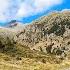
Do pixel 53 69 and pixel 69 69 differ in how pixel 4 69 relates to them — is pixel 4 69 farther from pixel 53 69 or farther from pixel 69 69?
pixel 69 69

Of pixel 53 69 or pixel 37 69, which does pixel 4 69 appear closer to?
pixel 37 69

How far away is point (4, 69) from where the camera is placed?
5588 centimetres

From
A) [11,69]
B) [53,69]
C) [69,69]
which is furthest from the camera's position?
[11,69]

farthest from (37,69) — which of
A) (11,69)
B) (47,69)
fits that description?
(11,69)

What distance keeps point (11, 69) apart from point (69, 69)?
55.6 feet

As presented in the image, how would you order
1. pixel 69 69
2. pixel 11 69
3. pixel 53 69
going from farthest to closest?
pixel 11 69 < pixel 53 69 < pixel 69 69

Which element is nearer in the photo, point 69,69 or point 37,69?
point 69,69

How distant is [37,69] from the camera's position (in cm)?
5525

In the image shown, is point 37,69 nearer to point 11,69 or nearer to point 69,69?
point 11,69

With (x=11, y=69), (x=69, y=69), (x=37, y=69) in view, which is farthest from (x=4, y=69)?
(x=69, y=69)

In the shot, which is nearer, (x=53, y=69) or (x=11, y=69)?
(x=53, y=69)

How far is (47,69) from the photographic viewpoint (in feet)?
180

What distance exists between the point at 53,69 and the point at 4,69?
1144cm

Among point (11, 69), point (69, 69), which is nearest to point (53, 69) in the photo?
point (69, 69)
